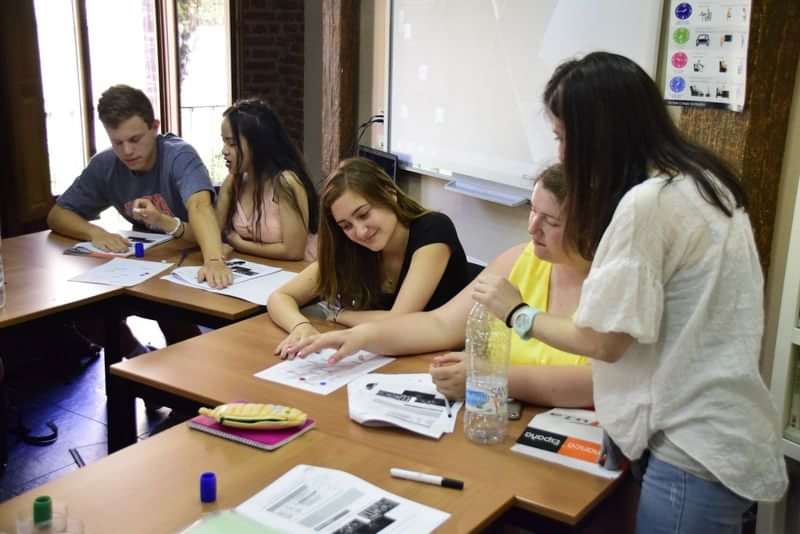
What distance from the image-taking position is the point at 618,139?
121cm

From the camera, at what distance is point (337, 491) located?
4.20ft

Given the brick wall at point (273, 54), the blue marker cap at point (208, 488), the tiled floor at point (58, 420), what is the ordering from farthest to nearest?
the brick wall at point (273, 54), the tiled floor at point (58, 420), the blue marker cap at point (208, 488)

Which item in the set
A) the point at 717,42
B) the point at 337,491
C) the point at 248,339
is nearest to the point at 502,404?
the point at 337,491

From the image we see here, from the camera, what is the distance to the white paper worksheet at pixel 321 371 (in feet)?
5.82

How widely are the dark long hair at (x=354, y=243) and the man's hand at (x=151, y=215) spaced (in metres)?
0.98

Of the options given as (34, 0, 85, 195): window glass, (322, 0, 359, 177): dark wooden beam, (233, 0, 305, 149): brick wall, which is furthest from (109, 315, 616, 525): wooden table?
(233, 0, 305, 149): brick wall

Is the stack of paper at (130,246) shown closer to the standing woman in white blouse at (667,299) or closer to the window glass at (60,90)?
the window glass at (60,90)

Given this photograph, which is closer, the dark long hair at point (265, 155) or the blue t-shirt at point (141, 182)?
the dark long hair at point (265, 155)

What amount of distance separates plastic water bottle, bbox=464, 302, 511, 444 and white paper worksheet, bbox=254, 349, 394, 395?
1.10 ft

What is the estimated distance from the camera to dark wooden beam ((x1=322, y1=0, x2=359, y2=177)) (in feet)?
13.2

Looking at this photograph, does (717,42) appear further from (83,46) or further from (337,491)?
(83,46)

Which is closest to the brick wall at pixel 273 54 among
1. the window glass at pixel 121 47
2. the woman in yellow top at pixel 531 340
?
the window glass at pixel 121 47

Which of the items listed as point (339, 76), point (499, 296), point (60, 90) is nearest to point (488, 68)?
point (339, 76)

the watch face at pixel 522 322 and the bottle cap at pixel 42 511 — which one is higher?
the watch face at pixel 522 322
